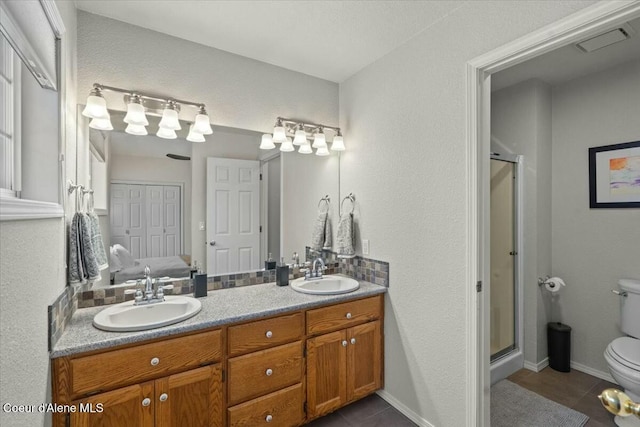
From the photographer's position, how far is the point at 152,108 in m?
1.91

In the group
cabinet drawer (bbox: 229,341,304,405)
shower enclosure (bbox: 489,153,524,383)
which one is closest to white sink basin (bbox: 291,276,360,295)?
cabinet drawer (bbox: 229,341,304,405)

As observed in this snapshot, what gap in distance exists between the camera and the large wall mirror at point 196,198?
187 centimetres

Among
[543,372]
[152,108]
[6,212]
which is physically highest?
[152,108]

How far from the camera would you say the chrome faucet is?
238cm

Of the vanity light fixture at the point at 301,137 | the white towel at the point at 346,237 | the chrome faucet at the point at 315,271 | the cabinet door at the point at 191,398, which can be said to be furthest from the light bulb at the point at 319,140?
the cabinet door at the point at 191,398

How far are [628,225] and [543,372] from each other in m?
1.35

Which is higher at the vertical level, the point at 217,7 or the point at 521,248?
the point at 217,7

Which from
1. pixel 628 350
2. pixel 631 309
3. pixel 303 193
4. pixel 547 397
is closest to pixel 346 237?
pixel 303 193

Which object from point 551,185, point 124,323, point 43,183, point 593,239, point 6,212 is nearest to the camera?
point 6,212

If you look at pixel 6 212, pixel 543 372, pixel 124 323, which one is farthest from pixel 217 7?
pixel 543 372

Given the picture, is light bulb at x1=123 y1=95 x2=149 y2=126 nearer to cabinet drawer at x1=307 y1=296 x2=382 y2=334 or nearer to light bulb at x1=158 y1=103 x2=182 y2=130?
light bulb at x1=158 y1=103 x2=182 y2=130

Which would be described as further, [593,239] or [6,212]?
[593,239]

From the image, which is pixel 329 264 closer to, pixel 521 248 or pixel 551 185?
pixel 521 248

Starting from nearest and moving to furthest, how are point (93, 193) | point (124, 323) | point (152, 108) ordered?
point (124, 323) < point (93, 193) < point (152, 108)
